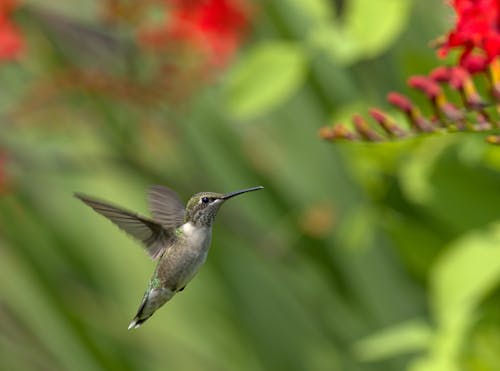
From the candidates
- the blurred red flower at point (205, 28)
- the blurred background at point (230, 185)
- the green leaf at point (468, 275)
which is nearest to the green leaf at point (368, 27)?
the blurred background at point (230, 185)

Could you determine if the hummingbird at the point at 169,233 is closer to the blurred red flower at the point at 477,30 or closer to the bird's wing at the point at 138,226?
the bird's wing at the point at 138,226

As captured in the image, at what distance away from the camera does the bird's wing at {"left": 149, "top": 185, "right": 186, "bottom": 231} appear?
1.63 m

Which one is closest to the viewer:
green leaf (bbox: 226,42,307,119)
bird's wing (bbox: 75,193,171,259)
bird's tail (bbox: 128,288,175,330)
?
bird's wing (bbox: 75,193,171,259)

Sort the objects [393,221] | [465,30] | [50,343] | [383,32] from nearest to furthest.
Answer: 1. [465,30]
2. [383,32]
3. [393,221]
4. [50,343]

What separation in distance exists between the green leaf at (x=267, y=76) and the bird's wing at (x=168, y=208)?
30 centimetres

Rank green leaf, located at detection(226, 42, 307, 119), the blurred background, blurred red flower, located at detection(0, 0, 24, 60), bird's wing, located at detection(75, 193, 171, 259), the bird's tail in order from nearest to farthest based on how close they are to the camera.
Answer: bird's wing, located at detection(75, 193, 171, 259) < the bird's tail < green leaf, located at detection(226, 42, 307, 119) < the blurred background < blurred red flower, located at detection(0, 0, 24, 60)

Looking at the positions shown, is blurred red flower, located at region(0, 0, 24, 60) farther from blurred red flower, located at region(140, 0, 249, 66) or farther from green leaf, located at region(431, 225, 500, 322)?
green leaf, located at region(431, 225, 500, 322)

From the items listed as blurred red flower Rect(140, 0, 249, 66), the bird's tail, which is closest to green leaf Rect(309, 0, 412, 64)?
the bird's tail

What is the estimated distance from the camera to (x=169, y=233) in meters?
1.62

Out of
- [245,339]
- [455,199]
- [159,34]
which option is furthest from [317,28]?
[245,339]

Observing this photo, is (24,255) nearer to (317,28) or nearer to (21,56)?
(21,56)

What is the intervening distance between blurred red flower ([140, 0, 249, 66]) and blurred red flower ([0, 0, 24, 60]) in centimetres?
42

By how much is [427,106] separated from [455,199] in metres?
0.29

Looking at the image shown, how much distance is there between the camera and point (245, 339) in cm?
303
